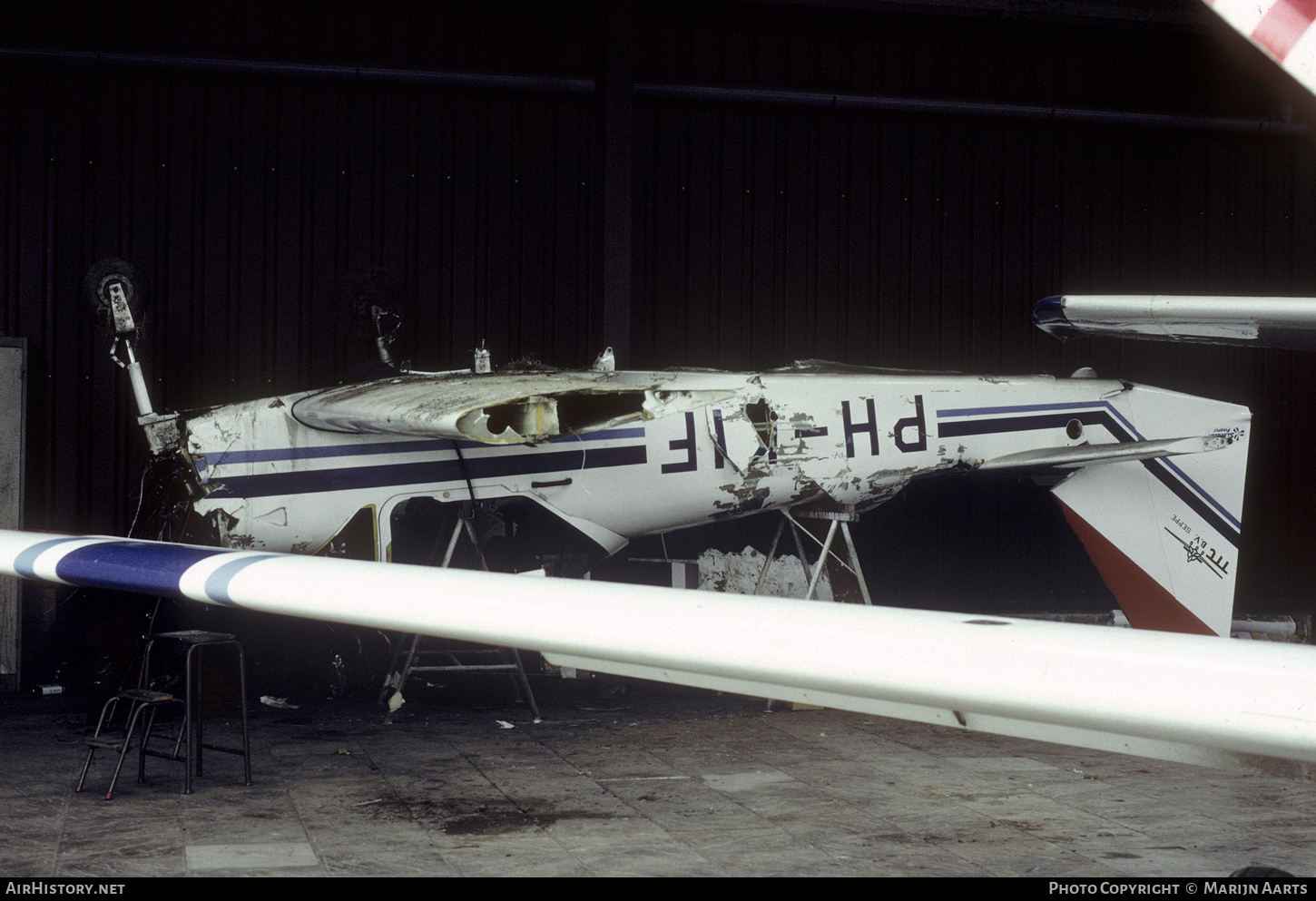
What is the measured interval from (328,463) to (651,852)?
2634 millimetres

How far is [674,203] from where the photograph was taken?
7867 mm

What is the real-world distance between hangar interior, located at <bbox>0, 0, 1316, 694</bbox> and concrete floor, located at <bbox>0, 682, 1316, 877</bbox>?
225cm

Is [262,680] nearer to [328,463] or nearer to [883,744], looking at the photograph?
[328,463]

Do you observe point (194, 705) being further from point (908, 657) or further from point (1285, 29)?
point (1285, 29)

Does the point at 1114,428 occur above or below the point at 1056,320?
below

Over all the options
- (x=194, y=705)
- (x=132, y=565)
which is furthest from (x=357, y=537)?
(x=132, y=565)

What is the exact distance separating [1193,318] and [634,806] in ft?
8.75

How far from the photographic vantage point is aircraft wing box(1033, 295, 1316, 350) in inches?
111

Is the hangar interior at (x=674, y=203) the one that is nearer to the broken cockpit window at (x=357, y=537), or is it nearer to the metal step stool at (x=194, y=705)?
the broken cockpit window at (x=357, y=537)

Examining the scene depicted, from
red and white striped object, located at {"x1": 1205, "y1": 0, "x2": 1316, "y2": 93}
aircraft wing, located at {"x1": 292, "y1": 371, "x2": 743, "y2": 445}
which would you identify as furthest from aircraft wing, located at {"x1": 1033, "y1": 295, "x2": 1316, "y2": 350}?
aircraft wing, located at {"x1": 292, "y1": 371, "x2": 743, "y2": 445}

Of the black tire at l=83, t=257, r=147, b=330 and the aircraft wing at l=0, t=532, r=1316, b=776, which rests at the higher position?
the black tire at l=83, t=257, r=147, b=330

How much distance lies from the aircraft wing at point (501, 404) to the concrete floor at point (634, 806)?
4.92 feet

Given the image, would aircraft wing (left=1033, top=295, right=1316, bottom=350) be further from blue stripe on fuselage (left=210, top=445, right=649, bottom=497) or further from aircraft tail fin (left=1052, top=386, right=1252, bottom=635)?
aircraft tail fin (left=1052, top=386, right=1252, bottom=635)

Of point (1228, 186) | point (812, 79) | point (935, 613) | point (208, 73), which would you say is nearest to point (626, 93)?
point (812, 79)
